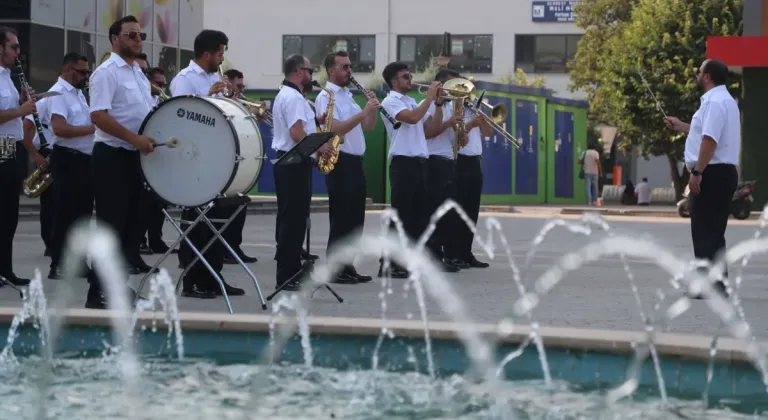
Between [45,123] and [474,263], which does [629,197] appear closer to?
[474,263]

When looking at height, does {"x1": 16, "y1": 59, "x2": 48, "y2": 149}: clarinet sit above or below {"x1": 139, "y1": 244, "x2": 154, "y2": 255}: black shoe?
above

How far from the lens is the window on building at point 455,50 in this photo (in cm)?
5956

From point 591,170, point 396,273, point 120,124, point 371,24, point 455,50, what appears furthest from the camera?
point 371,24

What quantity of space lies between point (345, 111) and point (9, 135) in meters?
2.56

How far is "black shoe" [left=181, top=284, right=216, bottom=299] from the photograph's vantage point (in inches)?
368

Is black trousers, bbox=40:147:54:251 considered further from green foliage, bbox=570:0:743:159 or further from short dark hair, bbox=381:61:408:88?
green foliage, bbox=570:0:743:159

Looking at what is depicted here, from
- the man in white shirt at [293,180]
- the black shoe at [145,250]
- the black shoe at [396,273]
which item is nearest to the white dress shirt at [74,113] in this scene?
the man in white shirt at [293,180]

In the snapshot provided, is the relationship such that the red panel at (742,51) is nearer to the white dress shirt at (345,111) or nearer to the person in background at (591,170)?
the person in background at (591,170)

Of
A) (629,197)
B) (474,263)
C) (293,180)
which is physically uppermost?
(293,180)

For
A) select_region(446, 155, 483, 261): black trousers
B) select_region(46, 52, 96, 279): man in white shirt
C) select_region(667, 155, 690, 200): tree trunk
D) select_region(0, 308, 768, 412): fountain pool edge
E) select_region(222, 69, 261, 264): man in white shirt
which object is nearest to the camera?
select_region(0, 308, 768, 412): fountain pool edge

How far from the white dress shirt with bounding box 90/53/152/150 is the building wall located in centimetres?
5039

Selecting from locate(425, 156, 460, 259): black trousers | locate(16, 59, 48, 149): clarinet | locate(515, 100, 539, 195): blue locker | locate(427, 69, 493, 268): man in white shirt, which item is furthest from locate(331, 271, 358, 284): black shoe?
locate(515, 100, 539, 195): blue locker

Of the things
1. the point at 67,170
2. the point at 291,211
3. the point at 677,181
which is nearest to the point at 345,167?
the point at 291,211

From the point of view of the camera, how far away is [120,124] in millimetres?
8172
